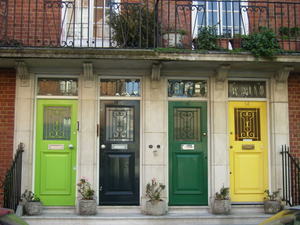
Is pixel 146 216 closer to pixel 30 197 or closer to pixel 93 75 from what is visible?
pixel 30 197

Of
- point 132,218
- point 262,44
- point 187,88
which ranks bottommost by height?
point 132,218

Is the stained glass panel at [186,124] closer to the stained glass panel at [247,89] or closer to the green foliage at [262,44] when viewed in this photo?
the stained glass panel at [247,89]

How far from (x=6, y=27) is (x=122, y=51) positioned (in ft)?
7.67

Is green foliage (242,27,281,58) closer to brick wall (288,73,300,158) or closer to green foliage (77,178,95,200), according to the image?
brick wall (288,73,300,158)

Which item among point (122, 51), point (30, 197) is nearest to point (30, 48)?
point (122, 51)

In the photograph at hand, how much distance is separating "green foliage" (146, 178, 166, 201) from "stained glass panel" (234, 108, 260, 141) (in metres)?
1.84

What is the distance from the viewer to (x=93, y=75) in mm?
8312

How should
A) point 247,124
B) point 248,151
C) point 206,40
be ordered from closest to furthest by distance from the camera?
point 206,40 < point 248,151 < point 247,124

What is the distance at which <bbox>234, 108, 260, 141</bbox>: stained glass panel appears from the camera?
28.1 feet

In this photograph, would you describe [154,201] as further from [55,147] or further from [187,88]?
[187,88]

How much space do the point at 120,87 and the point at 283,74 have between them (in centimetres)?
321

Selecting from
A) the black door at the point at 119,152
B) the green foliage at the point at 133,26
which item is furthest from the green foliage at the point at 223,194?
the green foliage at the point at 133,26

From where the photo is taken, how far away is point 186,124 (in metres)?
8.48

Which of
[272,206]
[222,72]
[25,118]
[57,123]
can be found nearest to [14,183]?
[25,118]
